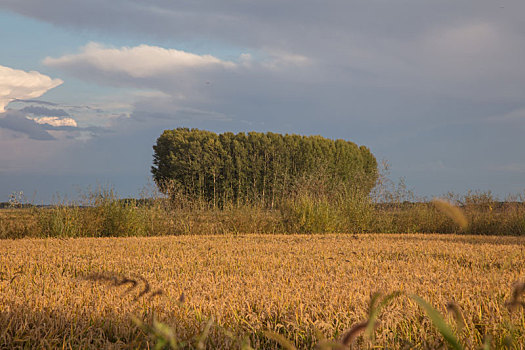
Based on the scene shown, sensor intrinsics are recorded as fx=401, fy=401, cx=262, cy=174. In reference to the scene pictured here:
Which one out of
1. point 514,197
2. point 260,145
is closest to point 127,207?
point 514,197

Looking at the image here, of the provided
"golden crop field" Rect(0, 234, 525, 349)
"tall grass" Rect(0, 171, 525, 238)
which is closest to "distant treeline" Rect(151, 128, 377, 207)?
"tall grass" Rect(0, 171, 525, 238)

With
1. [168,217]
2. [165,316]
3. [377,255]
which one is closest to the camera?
[165,316]

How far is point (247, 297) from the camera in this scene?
2682 mm

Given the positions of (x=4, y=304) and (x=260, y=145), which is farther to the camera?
(x=260, y=145)

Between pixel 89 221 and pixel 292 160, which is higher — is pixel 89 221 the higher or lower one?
the lower one

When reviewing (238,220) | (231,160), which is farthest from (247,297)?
(231,160)

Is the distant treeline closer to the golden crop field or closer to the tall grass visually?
the tall grass

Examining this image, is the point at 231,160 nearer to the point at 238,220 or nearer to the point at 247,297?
the point at 238,220

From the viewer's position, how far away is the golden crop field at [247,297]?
2137mm

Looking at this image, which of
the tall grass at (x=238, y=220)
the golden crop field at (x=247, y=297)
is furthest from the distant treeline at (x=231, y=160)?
the golden crop field at (x=247, y=297)

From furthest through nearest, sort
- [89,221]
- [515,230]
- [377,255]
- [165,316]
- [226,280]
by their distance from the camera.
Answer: [515,230] < [89,221] < [377,255] < [226,280] < [165,316]

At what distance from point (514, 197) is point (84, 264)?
11.7 m

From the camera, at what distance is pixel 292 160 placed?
22938 mm

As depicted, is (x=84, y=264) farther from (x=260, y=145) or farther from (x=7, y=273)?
(x=260, y=145)
